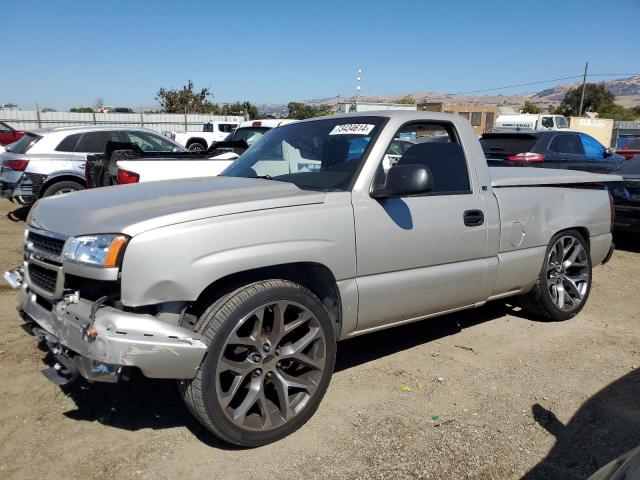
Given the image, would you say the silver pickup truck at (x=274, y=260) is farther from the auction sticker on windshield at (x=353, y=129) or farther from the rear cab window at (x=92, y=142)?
the rear cab window at (x=92, y=142)

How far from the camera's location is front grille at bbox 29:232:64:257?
2867mm

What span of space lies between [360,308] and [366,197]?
684 mm

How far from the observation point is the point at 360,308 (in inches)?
131

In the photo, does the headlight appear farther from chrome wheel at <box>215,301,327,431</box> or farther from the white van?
the white van

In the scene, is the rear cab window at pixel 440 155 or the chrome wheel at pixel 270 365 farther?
the rear cab window at pixel 440 155

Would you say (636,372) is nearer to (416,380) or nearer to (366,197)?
(416,380)

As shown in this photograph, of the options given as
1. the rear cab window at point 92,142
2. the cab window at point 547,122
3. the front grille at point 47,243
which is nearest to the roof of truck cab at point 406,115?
the front grille at point 47,243

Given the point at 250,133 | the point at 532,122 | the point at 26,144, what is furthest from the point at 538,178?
the point at 532,122

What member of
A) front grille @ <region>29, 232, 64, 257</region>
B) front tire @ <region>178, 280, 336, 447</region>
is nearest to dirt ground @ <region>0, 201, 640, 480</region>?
front tire @ <region>178, 280, 336, 447</region>

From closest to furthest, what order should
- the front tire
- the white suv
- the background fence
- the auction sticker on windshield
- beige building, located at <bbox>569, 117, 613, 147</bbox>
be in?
the front tire, the auction sticker on windshield, the white suv, the background fence, beige building, located at <bbox>569, 117, 613, 147</bbox>

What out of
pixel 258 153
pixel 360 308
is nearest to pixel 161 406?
pixel 360 308

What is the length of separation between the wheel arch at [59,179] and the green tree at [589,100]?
216 feet

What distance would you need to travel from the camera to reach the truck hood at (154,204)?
2.71 metres

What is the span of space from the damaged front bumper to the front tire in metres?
0.12
